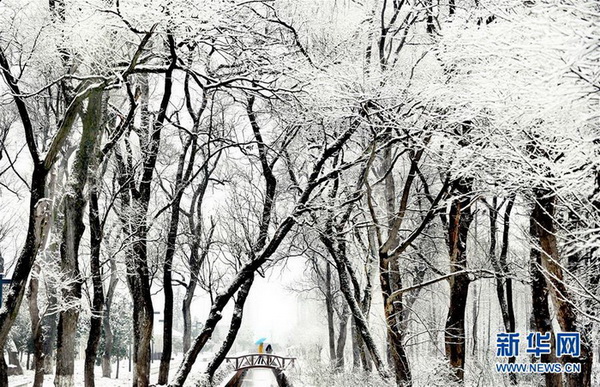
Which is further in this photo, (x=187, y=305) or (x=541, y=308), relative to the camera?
(x=187, y=305)

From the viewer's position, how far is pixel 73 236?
1097 centimetres

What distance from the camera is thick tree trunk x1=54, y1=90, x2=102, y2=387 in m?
10.7

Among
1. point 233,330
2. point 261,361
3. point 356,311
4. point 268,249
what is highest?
point 268,249

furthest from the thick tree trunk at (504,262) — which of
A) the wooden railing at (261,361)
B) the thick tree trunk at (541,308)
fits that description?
the wooden railing at (261,361)

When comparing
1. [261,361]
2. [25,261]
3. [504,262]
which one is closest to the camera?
[25,261]

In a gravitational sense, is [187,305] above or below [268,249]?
below

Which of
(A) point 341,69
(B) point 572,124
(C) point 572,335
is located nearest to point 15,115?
(A) point 341,69

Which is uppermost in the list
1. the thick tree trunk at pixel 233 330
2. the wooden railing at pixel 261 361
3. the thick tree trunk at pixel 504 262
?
the thick tree trunk at pixel 504 262

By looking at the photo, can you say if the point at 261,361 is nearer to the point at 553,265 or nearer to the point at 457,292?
the point at 457,292

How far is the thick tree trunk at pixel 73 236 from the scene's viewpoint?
10.7m

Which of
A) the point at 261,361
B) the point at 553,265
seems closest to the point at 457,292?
the point at 553,265

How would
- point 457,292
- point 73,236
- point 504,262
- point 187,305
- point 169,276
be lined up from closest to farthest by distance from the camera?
point 73,236 < point 457,292 < point 169,276 < point 504,262 < point 187,305

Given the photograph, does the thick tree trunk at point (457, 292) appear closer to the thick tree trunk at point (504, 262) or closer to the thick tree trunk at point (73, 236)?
the thick tree trunk at point (504, 262)

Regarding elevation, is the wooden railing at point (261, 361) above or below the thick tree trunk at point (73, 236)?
below
